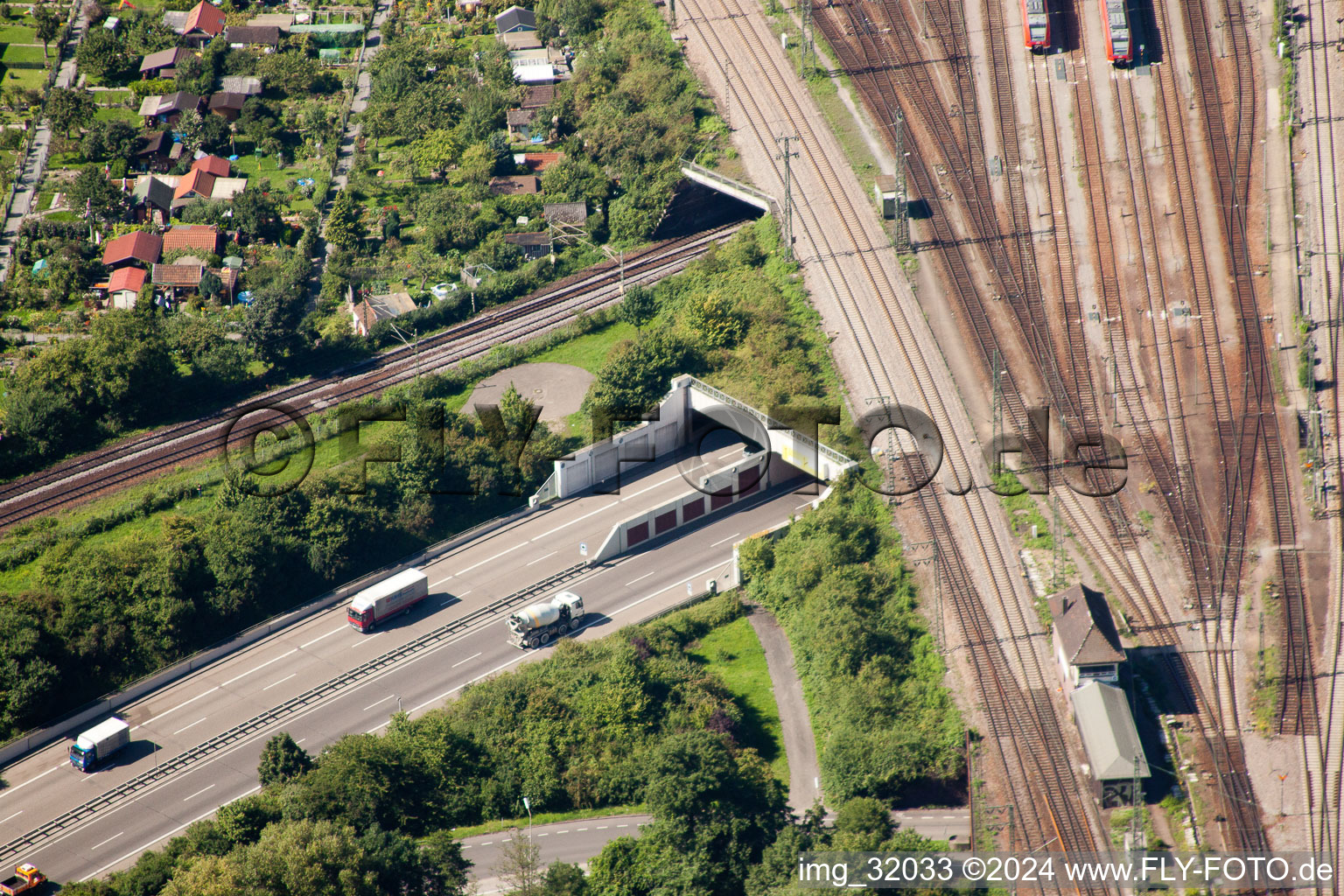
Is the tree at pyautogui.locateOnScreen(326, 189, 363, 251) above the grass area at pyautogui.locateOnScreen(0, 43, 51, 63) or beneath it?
beneath

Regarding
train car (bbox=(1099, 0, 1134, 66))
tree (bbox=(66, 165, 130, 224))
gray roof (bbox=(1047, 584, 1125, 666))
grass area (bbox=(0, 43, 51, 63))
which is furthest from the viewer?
grass area (bbox=(0, 43, 51, 63))

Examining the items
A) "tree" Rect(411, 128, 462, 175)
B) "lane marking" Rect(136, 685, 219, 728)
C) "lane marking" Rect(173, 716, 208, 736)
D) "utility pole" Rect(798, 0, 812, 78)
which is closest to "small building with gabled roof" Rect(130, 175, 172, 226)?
"tree" Rect(411, 128, 462, 175)

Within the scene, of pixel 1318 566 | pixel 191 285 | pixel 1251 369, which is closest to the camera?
pixel 1318 566

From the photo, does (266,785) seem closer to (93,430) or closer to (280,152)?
(93,430)

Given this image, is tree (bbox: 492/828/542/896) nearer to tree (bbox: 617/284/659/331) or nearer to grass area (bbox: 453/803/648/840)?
grass area (bbox: 453/803/648/840)

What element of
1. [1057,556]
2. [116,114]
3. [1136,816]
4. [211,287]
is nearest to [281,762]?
[1136,816]

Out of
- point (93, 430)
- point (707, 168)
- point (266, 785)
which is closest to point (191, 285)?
point (93, 430)

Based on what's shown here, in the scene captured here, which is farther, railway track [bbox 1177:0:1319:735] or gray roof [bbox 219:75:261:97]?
gray roof [bbox 219:75:261:97]

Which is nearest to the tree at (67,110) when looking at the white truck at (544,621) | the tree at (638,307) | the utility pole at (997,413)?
the tree at (638,307)

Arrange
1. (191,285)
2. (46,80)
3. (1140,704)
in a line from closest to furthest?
(1140,704) < (191,285) < (46,80)
